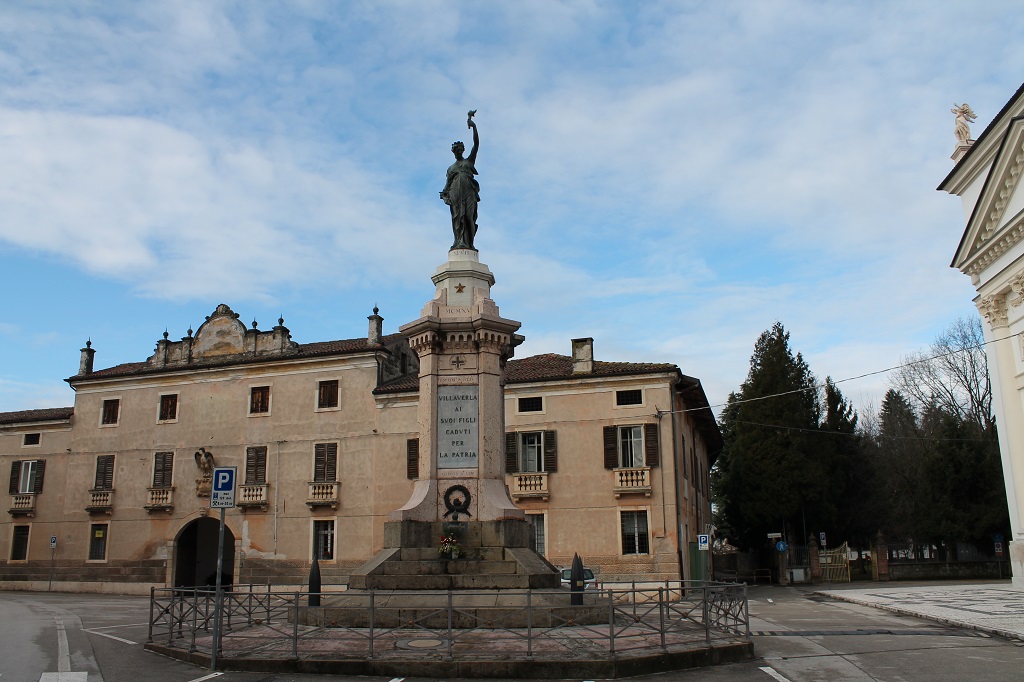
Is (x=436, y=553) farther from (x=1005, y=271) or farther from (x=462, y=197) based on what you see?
(x=1005, y=271)

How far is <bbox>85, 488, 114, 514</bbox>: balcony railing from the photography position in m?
38.7

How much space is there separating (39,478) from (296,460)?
558 inches

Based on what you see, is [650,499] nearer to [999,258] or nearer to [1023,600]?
[1023,600]

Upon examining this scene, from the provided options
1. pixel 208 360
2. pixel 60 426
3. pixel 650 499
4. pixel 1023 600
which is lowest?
pixel 1023 600

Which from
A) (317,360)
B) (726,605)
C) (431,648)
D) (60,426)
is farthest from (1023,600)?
(60,426)

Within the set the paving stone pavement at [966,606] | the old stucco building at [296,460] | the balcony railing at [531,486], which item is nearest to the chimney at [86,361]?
the old stucco building at [296,460]

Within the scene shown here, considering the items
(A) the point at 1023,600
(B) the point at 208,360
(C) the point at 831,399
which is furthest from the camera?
(C) the point at 831,399

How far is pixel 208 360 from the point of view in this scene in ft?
130

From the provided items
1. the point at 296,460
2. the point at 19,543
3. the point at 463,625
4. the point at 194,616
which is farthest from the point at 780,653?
the point at 19,543

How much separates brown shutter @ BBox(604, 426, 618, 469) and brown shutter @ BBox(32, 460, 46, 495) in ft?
90.1

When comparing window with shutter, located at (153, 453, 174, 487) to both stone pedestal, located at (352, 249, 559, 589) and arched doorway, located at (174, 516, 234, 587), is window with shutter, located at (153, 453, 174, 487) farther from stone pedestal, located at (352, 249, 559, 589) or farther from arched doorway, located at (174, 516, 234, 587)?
stone pedestal, located at (352, 249, 559, 589)

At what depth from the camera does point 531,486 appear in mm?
Answer: 33750

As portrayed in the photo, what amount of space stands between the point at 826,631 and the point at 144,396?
32695mm

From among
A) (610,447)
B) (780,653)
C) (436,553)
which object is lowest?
(780,653)
